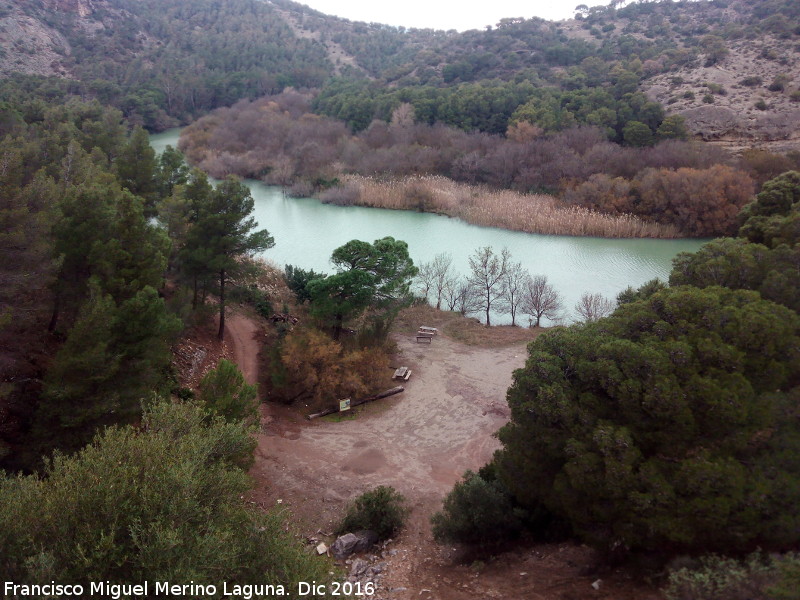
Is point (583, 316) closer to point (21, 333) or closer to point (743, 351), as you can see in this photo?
point (743, 351)

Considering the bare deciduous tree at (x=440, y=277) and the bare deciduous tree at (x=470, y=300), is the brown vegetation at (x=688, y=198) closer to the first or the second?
the bare deciduous tree at (x=440, y=277)

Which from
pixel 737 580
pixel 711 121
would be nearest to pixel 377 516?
pixel 737 580

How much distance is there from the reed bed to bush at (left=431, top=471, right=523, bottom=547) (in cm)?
2877

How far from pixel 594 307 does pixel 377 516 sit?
636 inches

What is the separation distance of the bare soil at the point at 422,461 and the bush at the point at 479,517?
392 mm

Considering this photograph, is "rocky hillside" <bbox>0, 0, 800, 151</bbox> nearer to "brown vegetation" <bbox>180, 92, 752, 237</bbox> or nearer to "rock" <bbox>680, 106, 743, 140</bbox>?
"rock" <bbox>680, 106, 743, 140</bbox>

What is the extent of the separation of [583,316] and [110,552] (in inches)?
873

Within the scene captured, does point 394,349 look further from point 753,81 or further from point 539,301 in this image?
point 753,81

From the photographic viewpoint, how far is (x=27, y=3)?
69.4 meters

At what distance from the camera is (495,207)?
40188 millimetres

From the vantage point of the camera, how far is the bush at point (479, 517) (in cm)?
1034

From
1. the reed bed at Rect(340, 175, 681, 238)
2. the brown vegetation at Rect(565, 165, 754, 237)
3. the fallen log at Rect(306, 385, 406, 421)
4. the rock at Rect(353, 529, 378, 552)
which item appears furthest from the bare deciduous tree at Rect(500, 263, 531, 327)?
the rock at Rect(353, 529, 378, 552)

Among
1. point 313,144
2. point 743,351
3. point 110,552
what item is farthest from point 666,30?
point 110,552

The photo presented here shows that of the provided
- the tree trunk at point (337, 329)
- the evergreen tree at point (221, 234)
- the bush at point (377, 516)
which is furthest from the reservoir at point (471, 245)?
the bush at point (377, 516)
